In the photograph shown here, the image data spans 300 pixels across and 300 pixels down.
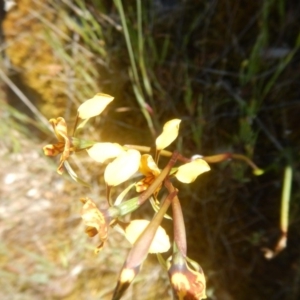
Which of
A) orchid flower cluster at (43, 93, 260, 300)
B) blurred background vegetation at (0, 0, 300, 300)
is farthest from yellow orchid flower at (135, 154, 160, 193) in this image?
blurred background vegetation at (0, 0, 300, 300)

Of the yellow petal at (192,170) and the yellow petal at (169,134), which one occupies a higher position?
the yellow petal at (169,134)

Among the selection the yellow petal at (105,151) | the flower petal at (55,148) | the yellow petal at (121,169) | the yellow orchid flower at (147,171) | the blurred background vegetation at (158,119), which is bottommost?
the blurred background vegetation at (158,119)

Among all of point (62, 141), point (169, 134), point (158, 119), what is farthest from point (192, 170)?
point (158, 119)

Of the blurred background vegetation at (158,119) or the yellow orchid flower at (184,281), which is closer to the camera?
the yellow orchid flower at (184,281)

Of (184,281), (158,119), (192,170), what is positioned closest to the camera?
(184,281)

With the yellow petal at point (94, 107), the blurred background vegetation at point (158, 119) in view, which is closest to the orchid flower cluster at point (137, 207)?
the yellow petal at point (94, 107)

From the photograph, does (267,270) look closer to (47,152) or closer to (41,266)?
(41,266)

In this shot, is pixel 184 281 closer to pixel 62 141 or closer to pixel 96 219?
pixel 96 219

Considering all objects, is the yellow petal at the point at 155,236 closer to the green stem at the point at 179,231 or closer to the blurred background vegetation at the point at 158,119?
the green stem at the point at 179,231
